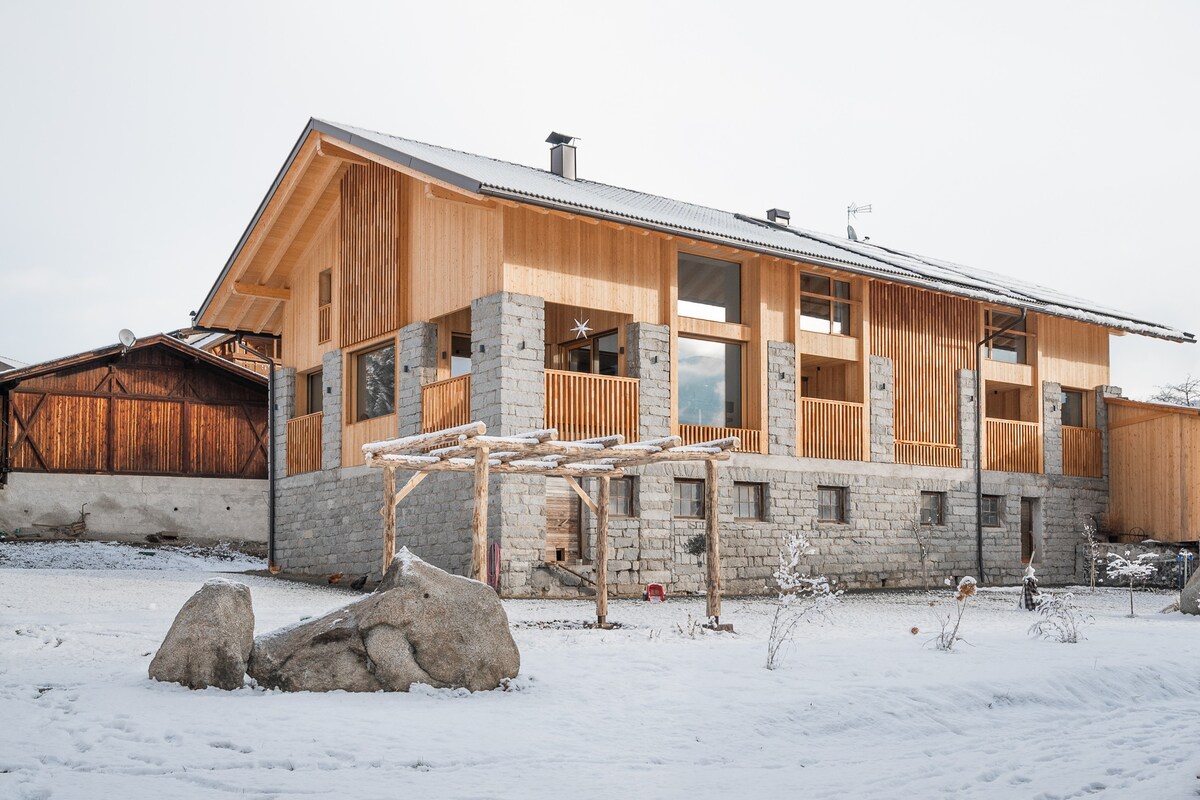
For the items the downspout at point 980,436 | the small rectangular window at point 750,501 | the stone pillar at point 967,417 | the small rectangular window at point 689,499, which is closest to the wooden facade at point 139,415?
the small rectangular window at point 689,499

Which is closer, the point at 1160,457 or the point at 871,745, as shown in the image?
the point at 871,745

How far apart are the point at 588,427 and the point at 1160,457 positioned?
516 inches

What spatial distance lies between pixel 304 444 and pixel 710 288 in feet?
27.2

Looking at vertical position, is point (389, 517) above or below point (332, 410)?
below

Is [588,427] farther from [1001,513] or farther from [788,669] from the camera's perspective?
[1001,513]

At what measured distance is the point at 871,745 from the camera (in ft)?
27.0

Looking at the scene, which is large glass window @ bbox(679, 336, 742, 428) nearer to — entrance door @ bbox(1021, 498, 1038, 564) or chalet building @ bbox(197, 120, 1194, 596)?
chalet building @ bbox(197, 120, 1194, 596)

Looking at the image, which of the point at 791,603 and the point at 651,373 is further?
the point at 651,373

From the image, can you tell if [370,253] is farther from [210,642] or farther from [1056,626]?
[210,642]

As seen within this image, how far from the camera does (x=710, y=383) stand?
66.2 feet

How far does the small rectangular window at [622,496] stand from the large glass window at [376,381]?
13.3 ft

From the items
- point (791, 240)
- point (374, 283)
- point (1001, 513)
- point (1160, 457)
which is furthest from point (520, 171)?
point (1160, 457)

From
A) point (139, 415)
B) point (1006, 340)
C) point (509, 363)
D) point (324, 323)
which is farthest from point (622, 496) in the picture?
point (139, 415)

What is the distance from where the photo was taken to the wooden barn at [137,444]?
86.0ft
